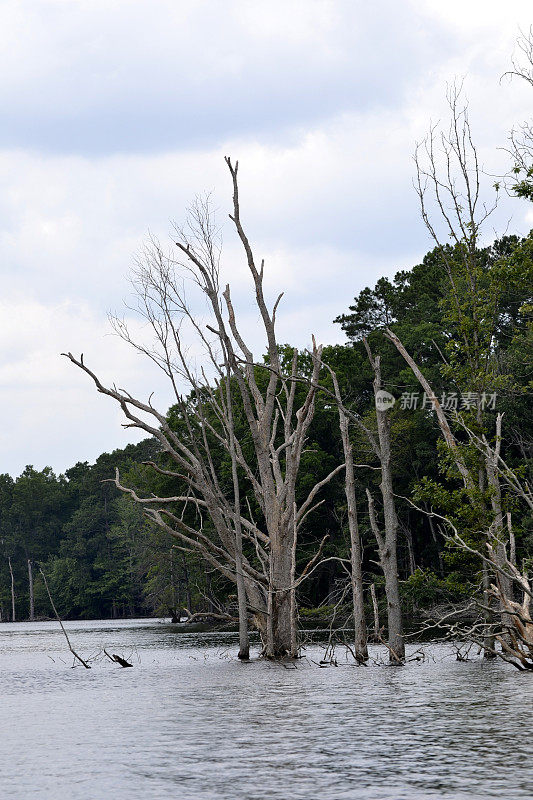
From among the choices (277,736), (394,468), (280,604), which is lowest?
(277,736)

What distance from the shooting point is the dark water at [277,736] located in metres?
9.70

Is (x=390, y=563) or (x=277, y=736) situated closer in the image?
(x=277, y=736)

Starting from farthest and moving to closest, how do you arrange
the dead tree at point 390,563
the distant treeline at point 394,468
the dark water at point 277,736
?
1. the distant treeline at point 394,468
2. the dead tree at point 390,563
3. the dark water at point 277,736

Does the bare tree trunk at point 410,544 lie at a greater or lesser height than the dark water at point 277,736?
greater

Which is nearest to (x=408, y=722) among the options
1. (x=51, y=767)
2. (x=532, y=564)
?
(x=51, y=767)

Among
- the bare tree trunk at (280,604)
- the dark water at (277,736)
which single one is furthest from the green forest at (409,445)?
the dark water at (277,736)

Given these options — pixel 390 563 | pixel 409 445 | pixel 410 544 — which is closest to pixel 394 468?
pixel 409 445

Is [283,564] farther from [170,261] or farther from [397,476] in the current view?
[397,476]

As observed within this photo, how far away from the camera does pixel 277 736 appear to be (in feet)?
43.8

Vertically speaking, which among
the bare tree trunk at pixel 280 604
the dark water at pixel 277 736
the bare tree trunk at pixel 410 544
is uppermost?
the bare tree trunk at pixel 410 544

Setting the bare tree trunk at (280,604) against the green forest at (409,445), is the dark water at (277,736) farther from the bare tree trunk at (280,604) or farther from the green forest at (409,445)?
the green forest at (409,445)

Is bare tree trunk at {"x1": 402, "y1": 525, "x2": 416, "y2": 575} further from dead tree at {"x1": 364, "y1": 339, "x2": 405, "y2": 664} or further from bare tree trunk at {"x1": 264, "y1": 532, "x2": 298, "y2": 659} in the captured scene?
dead tree at {"x1": 364, "y1": 339, "x2": 405, "y2": 664}

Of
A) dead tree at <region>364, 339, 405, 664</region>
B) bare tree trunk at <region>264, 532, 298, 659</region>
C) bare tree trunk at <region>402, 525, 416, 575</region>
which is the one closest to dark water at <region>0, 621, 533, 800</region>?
dead tree at <region>364, 339, 405, 664</region>

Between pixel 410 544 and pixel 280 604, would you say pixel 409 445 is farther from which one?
pixel 280 604
